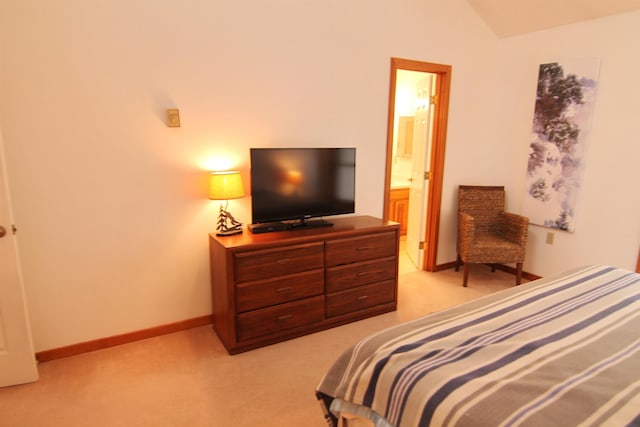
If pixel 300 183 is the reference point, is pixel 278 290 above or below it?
below

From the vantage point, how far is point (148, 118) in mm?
2545

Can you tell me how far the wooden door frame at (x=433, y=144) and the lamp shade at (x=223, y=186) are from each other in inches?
60.8

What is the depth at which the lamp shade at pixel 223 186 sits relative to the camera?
2.62m

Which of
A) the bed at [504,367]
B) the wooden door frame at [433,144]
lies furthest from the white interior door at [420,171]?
the bed at [504,367]

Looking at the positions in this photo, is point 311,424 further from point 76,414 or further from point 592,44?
point 592,44

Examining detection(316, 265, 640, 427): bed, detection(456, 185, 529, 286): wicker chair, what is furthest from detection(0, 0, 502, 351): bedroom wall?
detection(316, 265, 640, 427): bed

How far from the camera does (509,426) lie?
98 cm

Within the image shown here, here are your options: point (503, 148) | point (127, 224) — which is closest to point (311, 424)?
point (127, 224)

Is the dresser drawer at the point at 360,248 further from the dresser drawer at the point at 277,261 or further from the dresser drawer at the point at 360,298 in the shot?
the dresser drawer at the point at 360,298

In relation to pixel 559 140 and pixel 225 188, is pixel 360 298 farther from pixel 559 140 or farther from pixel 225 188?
pixel 559 140

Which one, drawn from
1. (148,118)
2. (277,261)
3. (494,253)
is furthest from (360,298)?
(148,118)

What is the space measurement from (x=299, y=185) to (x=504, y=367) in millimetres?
1939

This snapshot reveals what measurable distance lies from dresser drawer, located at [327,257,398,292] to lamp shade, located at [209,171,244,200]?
89 centimetres

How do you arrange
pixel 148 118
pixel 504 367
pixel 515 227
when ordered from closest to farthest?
pixel 504 367, pixel 148 118, pixel 515 227
